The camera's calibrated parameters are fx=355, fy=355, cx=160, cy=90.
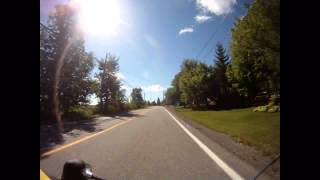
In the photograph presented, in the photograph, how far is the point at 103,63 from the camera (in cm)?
4244

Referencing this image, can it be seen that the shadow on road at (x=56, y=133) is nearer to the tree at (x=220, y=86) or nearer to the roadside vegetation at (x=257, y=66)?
the roadside vegetation at (x=257, y=66)

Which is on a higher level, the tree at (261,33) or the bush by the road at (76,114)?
the tree at (261,33)

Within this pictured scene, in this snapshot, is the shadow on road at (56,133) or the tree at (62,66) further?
the tree at (62,66)

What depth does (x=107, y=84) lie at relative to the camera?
154 feet

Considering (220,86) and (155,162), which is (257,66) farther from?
(220,86)

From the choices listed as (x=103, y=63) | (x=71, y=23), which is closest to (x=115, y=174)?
(x=71, y=23)

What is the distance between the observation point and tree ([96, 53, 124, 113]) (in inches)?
1644

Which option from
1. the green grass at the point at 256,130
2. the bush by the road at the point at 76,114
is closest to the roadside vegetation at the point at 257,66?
the green grass at the point at 256,130

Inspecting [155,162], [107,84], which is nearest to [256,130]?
[155,162]

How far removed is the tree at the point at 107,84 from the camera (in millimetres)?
41759
